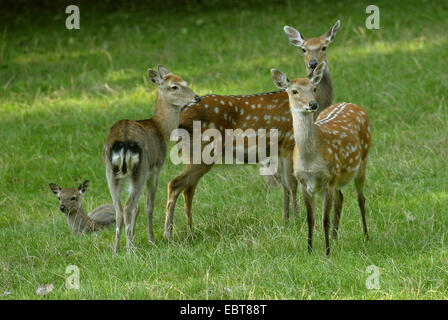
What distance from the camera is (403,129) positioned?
9500 mm

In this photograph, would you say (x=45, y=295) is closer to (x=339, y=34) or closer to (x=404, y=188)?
(x=404, y=188)

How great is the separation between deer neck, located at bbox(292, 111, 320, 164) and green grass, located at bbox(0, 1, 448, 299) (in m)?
0.77

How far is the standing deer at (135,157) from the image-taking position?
629 cm

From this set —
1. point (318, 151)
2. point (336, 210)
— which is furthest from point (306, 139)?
point (336, 210)

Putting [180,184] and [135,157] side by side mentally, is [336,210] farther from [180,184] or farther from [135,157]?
[135,157]

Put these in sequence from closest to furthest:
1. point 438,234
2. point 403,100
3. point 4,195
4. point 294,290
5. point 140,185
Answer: point 294,290, point 438,234, point 140,185, point 4,195, point 403,100

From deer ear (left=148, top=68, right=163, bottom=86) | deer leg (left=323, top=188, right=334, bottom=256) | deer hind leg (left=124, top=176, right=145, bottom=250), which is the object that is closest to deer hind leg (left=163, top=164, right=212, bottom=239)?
deer hind leg (left=124, top=176, right=145, bottom=250)

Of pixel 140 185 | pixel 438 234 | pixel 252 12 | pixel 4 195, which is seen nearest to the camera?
pixel 438 234

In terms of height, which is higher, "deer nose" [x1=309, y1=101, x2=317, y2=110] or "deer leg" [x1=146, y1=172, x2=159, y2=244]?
"deer nose" [x1=309, y1=101, x2=317, y2=110]

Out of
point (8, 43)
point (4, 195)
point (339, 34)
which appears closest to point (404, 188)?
point (4, 195)

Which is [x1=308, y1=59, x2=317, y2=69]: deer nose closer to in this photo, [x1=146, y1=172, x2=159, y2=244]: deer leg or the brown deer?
the brown deer

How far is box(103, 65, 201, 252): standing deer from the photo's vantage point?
20.6 ft

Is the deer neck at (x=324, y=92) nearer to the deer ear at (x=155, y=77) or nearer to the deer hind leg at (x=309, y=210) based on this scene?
the deer ear at (x=155, y=77)

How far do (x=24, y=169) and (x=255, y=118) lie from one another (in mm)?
3266
